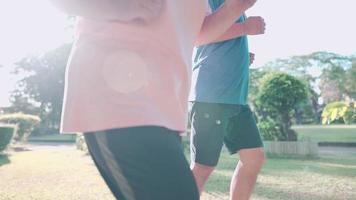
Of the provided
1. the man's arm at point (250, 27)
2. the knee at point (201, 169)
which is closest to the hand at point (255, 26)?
the man's arm at point (250, 27)

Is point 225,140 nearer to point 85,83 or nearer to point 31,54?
point 85,83

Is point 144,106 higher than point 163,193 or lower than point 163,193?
higher

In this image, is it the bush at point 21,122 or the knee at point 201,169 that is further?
the bush at point 21,122

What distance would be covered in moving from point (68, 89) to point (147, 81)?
0.18 metres

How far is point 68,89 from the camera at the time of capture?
96 centimetres

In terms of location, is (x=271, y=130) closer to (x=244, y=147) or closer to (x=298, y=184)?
(x=298, y=184)

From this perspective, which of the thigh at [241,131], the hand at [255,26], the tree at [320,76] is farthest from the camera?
the tree at [320,76]

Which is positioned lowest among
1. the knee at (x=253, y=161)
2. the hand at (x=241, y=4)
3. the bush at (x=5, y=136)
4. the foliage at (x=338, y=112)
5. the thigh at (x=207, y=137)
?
the bush at (x=5, y=136)

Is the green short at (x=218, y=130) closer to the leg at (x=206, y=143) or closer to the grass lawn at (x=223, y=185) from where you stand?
the leg at (x=206, y=143)

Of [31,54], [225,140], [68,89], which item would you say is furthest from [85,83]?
[31,54]

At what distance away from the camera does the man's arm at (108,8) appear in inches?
35.9

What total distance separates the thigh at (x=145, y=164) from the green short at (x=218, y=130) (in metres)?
1.12

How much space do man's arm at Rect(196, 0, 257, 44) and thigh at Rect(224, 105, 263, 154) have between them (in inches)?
30.3

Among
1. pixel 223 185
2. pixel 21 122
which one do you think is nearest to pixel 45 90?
pixel 21 122
